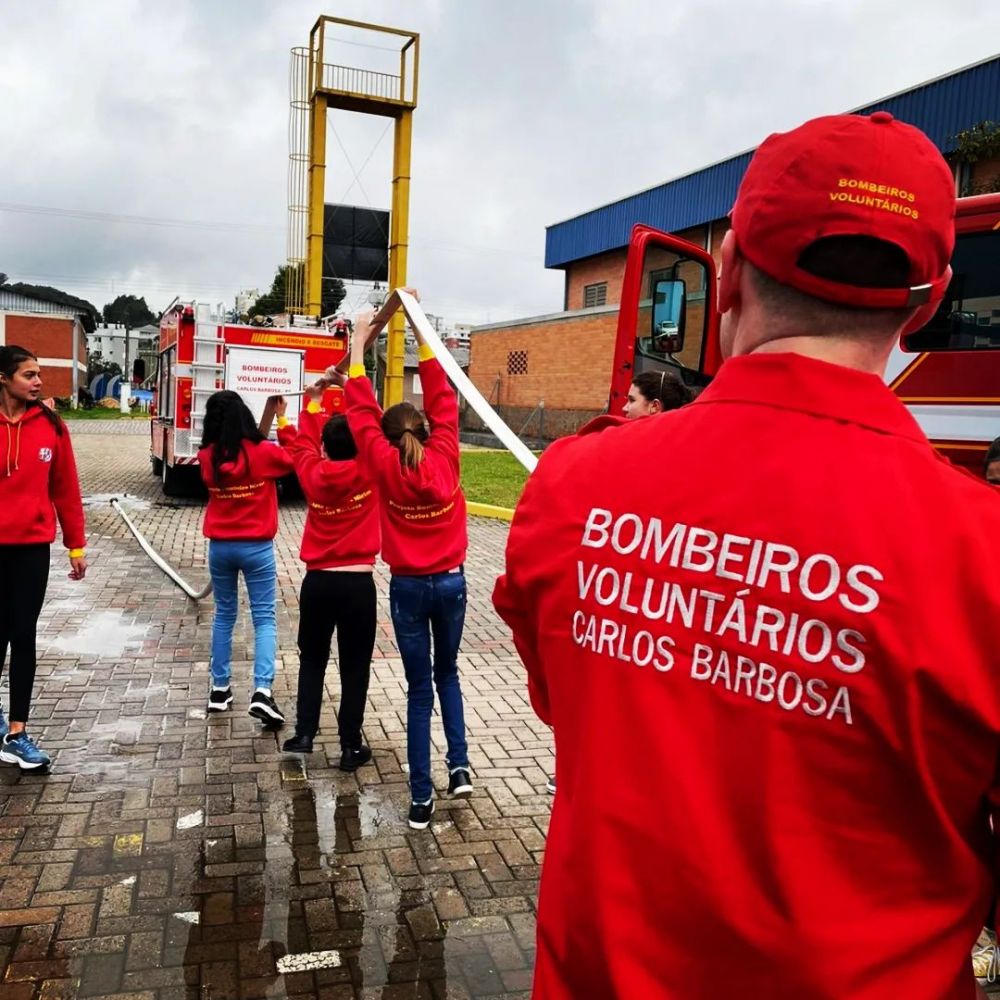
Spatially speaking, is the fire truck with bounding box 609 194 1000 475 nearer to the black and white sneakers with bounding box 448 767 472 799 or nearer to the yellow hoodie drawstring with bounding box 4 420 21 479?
the black and white sneakers with bounding box 448 767 472 799

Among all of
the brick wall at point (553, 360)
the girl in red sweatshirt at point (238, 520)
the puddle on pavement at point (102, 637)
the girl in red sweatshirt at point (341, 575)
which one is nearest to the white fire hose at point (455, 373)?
the girl in red sweatshirt at point (341, 575)

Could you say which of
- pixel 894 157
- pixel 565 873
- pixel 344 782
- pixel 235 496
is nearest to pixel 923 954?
pixel 565 873

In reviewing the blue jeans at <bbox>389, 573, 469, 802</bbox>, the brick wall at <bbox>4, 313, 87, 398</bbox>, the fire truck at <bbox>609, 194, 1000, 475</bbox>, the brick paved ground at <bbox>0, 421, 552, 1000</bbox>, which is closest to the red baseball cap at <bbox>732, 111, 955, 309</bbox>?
the brick paved ground at <bbox>0, 421, 552, 1000</bbox>

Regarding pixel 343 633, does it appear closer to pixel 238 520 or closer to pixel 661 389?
pixel 238 520

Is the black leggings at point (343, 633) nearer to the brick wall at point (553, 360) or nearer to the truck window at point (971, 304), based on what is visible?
the truck window at point (971, 304)

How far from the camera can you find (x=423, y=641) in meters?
4.48

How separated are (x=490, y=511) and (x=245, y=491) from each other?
9470 millimetres

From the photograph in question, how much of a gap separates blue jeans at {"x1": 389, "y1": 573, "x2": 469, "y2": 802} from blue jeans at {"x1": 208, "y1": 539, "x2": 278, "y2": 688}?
146cm

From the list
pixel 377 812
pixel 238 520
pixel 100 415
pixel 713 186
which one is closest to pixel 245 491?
pixel 238 520

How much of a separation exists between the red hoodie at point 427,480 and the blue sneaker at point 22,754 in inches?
82.1

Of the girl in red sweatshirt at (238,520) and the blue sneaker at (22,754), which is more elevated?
the girl in red sweatshirt at (238,520)

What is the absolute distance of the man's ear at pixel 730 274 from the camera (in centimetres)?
136

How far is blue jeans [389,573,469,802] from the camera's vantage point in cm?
439

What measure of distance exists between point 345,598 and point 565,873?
363 cm
